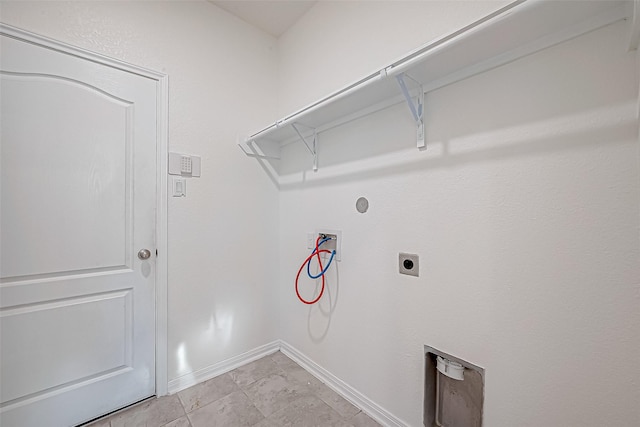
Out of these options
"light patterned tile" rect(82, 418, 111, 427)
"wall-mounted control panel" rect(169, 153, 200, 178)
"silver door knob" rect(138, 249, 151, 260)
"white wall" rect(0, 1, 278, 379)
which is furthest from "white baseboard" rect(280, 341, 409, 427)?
"wall-mounted control panel" rect(169, 153, 200, 178)

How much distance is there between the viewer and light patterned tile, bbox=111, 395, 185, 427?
142 cm

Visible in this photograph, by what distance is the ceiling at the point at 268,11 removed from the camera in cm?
186

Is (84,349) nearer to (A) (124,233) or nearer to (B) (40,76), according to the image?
(A) (124,233)

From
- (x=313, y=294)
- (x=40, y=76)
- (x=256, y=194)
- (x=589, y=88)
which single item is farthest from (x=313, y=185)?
(x=40, y=76)

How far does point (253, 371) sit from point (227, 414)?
0.42 metres

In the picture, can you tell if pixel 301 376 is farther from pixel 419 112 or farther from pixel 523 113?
pixel 523 113

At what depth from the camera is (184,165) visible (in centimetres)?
173

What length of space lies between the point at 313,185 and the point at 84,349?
5.57ft

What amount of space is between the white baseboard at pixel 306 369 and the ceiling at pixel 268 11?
2713 mm

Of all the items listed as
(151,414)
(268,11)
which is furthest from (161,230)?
(268,11)

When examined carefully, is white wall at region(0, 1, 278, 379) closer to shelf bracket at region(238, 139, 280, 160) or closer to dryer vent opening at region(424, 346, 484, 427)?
shelf bracket at region(238, 139, 280, 160)

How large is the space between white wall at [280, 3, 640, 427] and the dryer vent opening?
47 mm

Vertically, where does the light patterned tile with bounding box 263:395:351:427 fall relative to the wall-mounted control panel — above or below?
below

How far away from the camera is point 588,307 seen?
2.82ft
